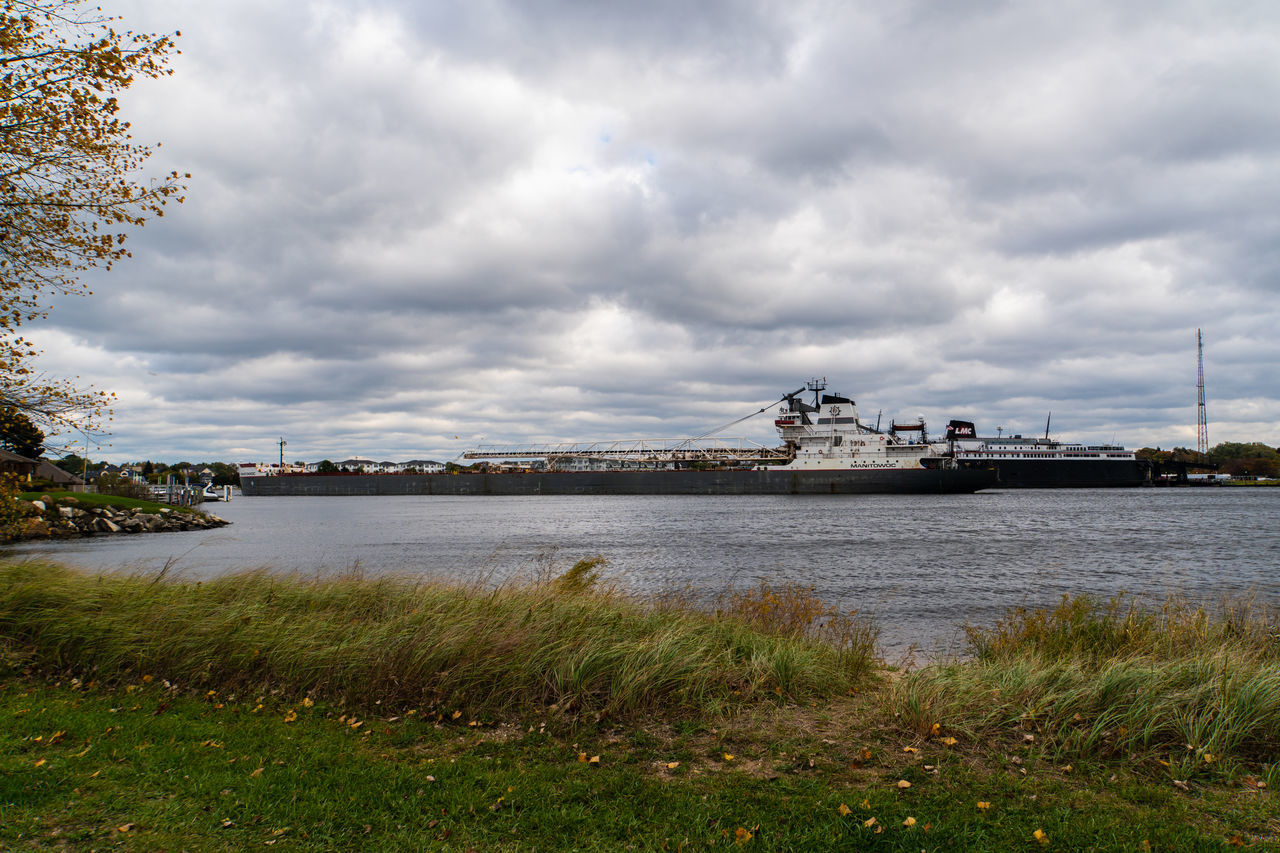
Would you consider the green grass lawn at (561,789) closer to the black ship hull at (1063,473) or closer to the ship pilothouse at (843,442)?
the ship pilothouse at (843,442)

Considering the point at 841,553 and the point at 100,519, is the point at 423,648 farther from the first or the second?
the point at 100,519

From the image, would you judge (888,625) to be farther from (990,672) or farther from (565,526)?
(565,526)

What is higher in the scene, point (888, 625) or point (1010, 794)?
point (1010, 794)

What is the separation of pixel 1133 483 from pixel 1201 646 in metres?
110

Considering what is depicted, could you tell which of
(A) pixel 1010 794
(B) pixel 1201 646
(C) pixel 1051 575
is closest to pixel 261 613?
(A) pixel 1010 794

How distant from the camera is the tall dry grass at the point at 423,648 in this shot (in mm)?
6758

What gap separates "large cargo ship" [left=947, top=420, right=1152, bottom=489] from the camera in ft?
307

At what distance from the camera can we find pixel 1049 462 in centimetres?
9375

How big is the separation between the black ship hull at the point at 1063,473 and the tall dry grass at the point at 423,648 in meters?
96.9

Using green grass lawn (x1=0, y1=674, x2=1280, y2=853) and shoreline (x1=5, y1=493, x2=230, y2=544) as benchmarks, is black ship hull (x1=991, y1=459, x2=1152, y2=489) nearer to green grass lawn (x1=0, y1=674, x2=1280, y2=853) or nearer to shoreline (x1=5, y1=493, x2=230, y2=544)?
shoreline (x1=5, y1=493, x2=230, y2=544)

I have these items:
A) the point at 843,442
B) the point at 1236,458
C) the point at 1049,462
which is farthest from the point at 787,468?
the point at 1236,458

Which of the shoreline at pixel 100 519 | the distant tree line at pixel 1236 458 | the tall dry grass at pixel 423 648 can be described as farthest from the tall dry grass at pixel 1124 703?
the distant tree line at pixel 1236 458

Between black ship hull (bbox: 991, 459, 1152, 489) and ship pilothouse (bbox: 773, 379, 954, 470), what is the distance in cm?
2500

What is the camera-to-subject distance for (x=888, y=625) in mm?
12586
